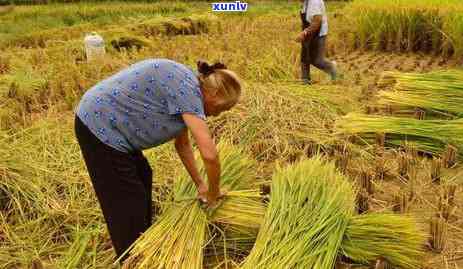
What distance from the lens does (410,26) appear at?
6.95m

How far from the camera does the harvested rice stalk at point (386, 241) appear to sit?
7.06 feet

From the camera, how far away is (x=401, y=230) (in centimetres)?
216

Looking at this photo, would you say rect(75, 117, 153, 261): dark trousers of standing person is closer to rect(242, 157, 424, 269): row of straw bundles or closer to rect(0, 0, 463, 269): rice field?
rect(0, 0, 463, 269): rice field

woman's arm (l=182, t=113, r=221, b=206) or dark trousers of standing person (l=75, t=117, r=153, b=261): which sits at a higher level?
woman's arm (l=182, t=113, r=221, b=206)

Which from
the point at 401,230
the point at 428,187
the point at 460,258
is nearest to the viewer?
the point at 401,230

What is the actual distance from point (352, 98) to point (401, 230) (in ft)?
7.82

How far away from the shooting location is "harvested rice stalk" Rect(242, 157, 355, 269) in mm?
2049

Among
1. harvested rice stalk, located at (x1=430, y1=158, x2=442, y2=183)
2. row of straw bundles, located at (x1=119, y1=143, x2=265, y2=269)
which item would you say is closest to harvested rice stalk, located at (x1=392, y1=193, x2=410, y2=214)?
harvested rice stalk, located at (x1=430, y1=158, x2=442, y2=183)

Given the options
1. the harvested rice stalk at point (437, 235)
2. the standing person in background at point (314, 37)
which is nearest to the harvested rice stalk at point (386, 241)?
the harvested rice stalk at point (437, 235)

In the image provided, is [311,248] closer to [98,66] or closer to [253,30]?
[98,66]

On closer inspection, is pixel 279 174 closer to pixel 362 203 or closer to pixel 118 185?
pixel 362 203

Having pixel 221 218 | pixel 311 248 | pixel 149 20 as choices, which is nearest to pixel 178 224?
pixel 221 218

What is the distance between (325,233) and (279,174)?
0.42 metres

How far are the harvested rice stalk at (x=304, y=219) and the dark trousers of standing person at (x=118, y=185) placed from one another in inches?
19.5
